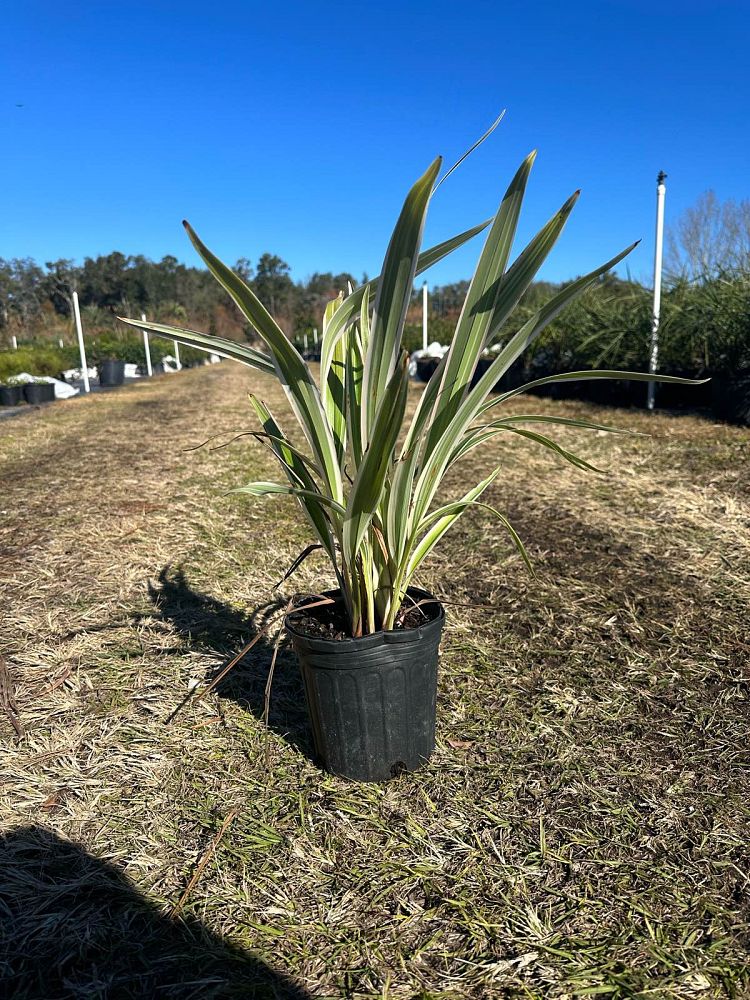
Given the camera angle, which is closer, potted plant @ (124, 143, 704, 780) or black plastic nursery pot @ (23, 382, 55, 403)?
potted plant @ (124, 143, 704, 780)

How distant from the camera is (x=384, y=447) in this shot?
913 mm

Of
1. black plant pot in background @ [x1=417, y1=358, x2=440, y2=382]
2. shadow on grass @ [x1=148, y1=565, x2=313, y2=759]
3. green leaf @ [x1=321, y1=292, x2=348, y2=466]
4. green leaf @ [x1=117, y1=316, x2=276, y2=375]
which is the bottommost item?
shadow on grass @ [x1=148, y1=565, x2=313, y2=759]

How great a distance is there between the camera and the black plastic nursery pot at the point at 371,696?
1.12 metres

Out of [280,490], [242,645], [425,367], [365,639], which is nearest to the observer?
[280,490]

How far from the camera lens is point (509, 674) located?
1.60 m

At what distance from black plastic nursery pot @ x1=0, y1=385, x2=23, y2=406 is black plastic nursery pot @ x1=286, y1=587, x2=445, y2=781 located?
9.90 metres

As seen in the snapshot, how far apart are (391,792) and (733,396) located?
15.6 ft

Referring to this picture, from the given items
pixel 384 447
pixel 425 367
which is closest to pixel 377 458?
pixel 384 447

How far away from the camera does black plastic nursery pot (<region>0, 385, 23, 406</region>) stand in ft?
30.5

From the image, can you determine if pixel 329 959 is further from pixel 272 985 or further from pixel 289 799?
pixel 289 799

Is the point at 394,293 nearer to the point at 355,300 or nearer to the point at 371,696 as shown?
the point at 355,300

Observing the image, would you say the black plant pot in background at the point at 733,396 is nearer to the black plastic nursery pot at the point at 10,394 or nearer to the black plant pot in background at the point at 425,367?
the black plant pot in background at the point at 425,367

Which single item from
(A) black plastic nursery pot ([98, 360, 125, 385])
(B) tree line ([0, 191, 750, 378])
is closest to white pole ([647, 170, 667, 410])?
(B) tree line ([0, 191, 750, 378])

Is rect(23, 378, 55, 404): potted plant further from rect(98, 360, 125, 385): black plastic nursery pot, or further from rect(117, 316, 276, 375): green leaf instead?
rect(117, 316, 276, 375): green leaf
